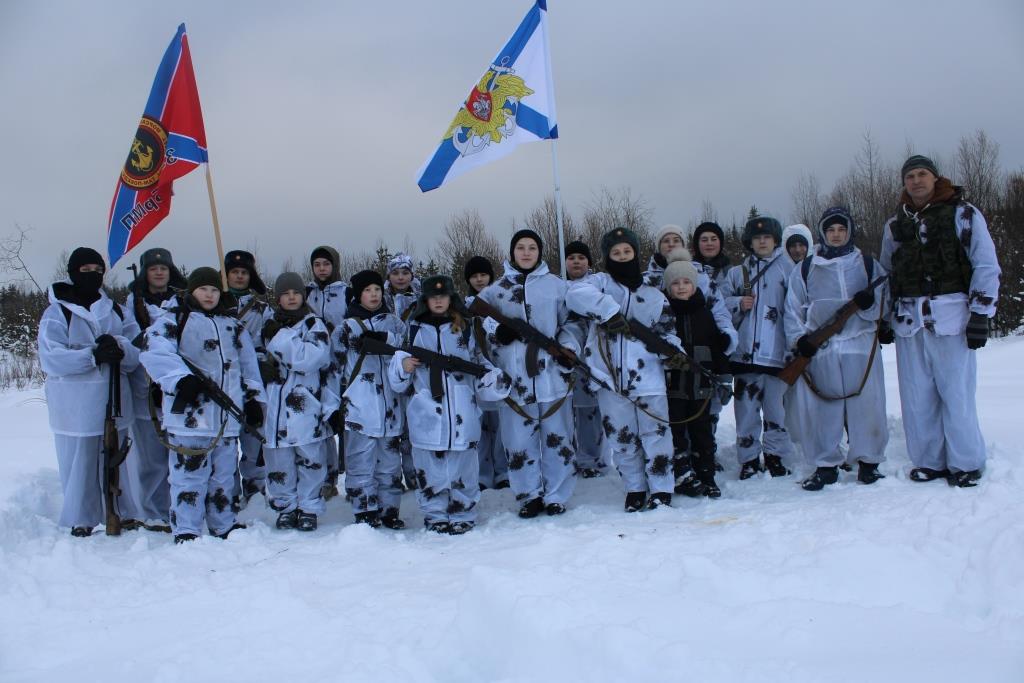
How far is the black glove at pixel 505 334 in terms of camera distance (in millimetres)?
5328

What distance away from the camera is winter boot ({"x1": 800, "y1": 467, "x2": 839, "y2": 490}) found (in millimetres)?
5277

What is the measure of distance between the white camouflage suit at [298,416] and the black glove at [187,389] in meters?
0.61

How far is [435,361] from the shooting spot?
5.00 meters

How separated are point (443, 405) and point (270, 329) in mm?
1540

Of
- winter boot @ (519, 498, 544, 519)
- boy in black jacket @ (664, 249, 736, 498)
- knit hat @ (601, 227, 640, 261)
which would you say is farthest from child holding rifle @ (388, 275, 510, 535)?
boy in black jacket @ (664, 249, 736, 498)

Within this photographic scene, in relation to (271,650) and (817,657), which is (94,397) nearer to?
(271,650)

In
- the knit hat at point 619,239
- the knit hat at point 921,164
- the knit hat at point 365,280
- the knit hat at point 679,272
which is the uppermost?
the knit hat at point 921,164

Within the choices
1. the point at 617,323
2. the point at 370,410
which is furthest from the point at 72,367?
the point at 617,323

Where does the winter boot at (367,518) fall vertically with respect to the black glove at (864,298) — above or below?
below

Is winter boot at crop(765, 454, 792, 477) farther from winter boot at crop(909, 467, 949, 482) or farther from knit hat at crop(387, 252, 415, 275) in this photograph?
knit hat at crop(387, 252, 415, 275)

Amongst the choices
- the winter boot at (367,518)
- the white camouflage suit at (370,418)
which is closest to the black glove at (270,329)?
the white camouflage suit at (370,418)

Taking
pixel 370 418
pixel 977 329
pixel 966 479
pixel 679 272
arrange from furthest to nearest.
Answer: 1. pixel 679 272
2. pixel 370 418
3. pixel 966 479
4. pixel 977 329

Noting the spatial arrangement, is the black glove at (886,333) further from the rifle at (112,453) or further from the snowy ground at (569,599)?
the rifle at (112,453)

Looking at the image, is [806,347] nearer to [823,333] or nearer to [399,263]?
[823,333]
